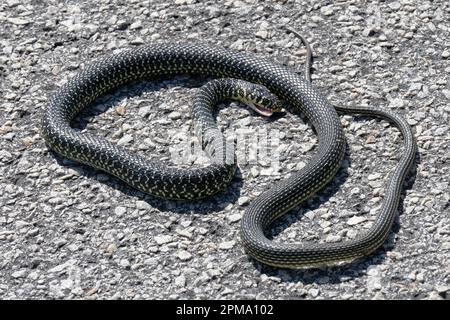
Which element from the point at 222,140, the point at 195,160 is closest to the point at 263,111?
the point at 222,140

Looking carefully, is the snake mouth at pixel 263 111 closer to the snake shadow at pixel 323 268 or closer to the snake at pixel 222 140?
the snake at pixel 222 140

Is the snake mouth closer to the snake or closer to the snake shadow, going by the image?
the snake

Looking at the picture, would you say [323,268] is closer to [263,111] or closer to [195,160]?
Answer: [195,160]

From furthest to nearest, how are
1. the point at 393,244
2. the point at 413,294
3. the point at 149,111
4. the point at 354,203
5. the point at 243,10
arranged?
the point at 243,10 → the point at 149,111 → the point at 354,203 → the point at 393,244 → the point at 413,294

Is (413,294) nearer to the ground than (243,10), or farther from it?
nearer to the ground

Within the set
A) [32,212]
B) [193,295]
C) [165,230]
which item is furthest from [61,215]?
[193,295]

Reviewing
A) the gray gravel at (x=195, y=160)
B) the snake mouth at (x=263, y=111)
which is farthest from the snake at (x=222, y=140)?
the gray gravel at (x=195, y=160)

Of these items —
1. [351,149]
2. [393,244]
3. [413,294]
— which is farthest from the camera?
[351,149]

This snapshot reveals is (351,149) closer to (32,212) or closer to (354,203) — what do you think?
(354,203)
